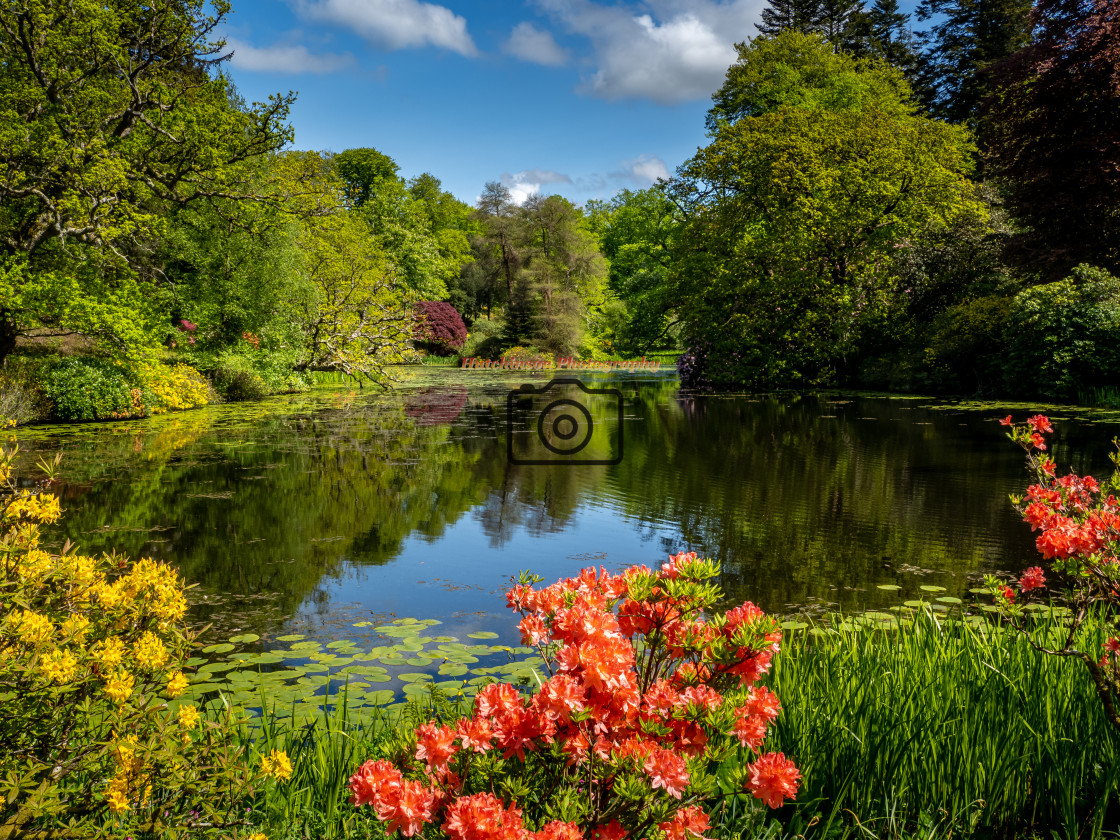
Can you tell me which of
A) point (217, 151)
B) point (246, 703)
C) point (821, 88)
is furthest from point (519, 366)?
point (246, 703)

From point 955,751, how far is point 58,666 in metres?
2.66

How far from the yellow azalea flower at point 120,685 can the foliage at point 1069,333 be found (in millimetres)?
18612

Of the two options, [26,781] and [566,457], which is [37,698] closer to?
[26,781]

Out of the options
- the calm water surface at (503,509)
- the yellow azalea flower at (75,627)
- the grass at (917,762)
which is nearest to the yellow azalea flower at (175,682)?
the yellow azalea flower at (75,627)

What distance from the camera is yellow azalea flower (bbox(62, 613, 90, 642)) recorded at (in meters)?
1.81

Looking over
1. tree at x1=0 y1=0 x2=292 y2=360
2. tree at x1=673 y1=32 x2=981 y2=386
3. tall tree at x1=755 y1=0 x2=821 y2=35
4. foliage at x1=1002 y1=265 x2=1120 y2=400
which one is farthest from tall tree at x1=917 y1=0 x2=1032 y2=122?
tree at x1=0 y1=0 x2=292 y2=360

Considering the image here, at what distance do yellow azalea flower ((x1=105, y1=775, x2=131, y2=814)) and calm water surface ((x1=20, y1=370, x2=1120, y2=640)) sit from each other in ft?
10.1

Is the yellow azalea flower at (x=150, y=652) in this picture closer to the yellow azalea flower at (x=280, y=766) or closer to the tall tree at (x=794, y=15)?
the yellow azalea flower at (x=280, y=766)

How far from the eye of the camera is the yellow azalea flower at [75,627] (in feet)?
5.94

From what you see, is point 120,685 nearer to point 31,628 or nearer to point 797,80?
point 31,628

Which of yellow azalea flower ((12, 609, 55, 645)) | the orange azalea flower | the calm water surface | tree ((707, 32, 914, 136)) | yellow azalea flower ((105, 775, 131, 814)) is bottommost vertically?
the calm water surface

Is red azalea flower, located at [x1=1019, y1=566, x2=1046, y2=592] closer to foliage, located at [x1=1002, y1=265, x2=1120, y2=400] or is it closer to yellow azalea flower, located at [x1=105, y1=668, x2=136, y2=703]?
yellow azalea flower, located at [x1=105, y1=668, x2=136, y2=703]

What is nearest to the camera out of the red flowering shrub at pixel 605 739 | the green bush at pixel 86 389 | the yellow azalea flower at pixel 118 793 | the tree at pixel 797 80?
the red flowering shrub at pixel 605 739

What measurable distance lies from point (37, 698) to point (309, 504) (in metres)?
6.83
